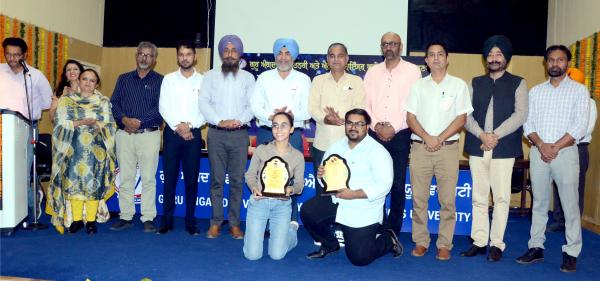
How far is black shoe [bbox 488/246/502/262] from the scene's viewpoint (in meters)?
4.12

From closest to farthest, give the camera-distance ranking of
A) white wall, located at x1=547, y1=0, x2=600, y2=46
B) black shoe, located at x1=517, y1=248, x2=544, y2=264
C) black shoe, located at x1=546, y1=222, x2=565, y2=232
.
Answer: black shoe, located at x1=517, y1=248, x2=544, y2=264
black shoe, located at x1=546, y1=222, x2=565, y2=232
white wall, located at x1=547, y1=0, x2=600, y2=46

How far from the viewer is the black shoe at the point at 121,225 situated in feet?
16.2

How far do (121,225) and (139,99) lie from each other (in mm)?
1217

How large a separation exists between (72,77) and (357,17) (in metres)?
4.62

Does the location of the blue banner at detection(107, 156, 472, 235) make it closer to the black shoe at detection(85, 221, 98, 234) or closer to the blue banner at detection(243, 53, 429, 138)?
the black shoe at detection(85, 221, 98, 234)

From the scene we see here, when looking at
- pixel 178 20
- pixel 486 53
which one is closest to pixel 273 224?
pixel 486 53

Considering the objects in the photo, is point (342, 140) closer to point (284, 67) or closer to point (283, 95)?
point (283, 95)

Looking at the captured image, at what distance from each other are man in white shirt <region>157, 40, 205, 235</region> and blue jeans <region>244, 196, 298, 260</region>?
975 millimetres

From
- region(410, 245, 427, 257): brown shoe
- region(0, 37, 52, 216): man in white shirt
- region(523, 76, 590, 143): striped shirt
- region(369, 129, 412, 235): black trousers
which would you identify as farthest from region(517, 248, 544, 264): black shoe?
Answer: region(0, 37, 52, 216): man in white shirt

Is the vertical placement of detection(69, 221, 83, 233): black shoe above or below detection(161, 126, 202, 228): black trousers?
below

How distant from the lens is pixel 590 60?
6414mm

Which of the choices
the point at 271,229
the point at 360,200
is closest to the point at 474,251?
the point at 360,200

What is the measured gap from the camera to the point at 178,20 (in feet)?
29.0

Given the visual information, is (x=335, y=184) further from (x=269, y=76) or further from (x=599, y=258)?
(x=599, y=258)
